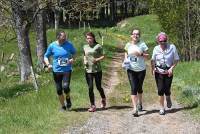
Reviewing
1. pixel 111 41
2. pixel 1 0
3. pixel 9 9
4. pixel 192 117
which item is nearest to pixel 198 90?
pixel 192 117

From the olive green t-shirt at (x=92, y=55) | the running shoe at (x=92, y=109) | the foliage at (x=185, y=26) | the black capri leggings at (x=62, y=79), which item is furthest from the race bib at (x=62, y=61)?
the foliage at (x=185, y=26)

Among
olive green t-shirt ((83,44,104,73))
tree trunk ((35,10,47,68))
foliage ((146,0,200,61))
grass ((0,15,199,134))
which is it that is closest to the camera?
grass ((0,15,199,134))

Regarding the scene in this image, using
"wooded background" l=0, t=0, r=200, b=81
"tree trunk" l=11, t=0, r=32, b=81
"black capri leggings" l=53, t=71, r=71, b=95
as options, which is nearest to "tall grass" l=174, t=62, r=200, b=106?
"black capri leggings" l=53, t=71, r=71, b=95

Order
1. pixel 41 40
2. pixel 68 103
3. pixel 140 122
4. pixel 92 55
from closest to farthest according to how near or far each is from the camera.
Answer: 1. pixel 140 122
2. pixel 92 55
3. pixel 68 103
4. pixel 41 40

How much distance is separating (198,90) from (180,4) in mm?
11576

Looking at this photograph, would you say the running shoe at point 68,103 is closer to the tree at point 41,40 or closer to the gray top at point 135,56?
the gray top at point 135,56

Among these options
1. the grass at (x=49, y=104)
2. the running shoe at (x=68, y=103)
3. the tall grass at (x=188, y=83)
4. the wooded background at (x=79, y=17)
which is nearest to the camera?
the grass at (x=49, y=104)

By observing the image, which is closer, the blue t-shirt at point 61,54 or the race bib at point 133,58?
the race bib at point 133,58

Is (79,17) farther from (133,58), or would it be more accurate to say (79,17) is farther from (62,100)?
(133,58)

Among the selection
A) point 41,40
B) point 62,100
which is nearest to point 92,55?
point 62,100

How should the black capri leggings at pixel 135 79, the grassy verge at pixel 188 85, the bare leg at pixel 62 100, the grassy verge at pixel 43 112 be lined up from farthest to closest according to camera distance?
1. the grassy verge at pixel 188 85
2. the bare leg at pixel 62 100
3. the black capri leggings at pixel 135 79
4. the grassy verge at pixel 43 112

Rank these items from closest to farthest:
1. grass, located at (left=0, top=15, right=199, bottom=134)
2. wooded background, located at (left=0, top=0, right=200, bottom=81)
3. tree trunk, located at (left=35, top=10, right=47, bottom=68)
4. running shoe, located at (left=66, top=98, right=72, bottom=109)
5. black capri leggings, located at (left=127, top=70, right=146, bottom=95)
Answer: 1. grass, located at (left=0, top=15, right=199, bottom=134)
2. black capri leggings, located at (left=127, top=70, right=146, bottom=95)
3. running shoe, located at (left=66, top=98, right=72, bottom=109)
4. wooded background, located at (left=0, top=0, right=200, bottom=81)
5. tree trunk, located at (left=35, top=10, right=47, bottom=68)

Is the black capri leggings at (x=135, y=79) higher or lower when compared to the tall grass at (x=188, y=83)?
higher

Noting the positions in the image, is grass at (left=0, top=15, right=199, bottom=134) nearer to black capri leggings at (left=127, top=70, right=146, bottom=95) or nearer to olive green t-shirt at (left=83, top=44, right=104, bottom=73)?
olive green t-shirt at (left=83, top=44, right=104, bottom=73)
